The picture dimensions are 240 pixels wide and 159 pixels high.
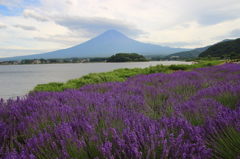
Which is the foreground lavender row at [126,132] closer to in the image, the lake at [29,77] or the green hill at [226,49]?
the lake at [29,77]

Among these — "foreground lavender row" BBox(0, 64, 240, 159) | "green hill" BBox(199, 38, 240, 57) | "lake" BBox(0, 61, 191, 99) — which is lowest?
"lake" BBox(0, 61, 191, 99)

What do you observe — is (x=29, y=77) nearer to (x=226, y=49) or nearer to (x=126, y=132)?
(x=126, y=132)

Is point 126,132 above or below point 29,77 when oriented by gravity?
above

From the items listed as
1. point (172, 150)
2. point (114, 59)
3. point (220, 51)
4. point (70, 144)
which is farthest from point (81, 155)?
point (220, 51)

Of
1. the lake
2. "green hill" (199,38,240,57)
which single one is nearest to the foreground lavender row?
the lake

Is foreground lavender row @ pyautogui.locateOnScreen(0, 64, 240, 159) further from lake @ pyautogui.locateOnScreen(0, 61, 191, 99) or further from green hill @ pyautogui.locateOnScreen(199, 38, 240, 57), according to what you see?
green hill @ pyautogui.locateOnScreen(199, 38, 240, 57)

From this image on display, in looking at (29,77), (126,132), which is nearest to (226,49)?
(29,77)

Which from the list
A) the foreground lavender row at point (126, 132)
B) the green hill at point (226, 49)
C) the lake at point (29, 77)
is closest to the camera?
the foreground lavender row at point (126, 132)

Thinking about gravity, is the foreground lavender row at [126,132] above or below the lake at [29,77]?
above

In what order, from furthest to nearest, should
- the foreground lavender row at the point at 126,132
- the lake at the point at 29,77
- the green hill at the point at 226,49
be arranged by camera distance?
the green hill at the point at 226,49, the lake at the point at 29,77, the foreground lavender row at the point at 126,132

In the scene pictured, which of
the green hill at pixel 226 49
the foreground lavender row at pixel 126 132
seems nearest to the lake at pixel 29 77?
the foreground lavender row at pixel 126 132

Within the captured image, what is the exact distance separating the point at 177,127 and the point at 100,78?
5.05m

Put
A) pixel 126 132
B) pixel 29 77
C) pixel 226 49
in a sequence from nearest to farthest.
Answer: pixel 126 132 < pixel 29 77 < pixel 226 49

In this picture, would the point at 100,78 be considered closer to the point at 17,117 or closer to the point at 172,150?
the point at 17,117
